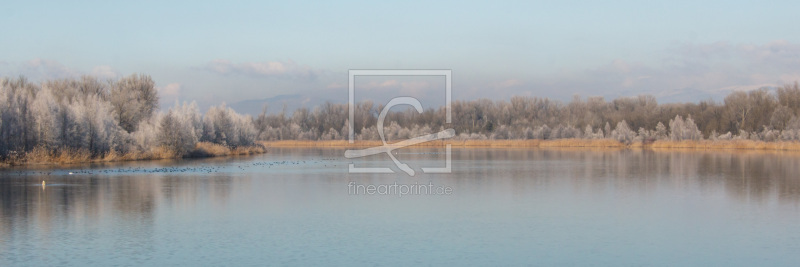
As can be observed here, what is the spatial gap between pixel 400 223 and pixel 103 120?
25796mm

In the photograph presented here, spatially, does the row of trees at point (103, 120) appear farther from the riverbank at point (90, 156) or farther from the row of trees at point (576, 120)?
the row of trees at point (576, 120)

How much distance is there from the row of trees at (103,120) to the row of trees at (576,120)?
Answer: 34.7 metres

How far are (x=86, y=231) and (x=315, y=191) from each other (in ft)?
27.0

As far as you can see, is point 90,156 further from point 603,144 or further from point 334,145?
point 334,145

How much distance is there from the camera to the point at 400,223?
44.3ft

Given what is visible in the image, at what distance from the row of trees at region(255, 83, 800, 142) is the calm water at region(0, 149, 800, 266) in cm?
4643

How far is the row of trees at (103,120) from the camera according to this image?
31.4 metres

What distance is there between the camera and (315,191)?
19922 millimetres

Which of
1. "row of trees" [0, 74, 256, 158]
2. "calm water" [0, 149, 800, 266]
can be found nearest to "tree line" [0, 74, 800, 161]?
"row of trees" [0, 74, 256, 158]

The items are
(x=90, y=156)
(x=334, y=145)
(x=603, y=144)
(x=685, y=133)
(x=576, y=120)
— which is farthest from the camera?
(x=576, y=120)

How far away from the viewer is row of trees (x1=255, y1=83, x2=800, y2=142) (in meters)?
71.0

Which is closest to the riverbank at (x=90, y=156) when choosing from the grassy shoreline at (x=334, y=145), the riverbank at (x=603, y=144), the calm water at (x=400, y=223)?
the grassy shoreline at (x=334, y=145)

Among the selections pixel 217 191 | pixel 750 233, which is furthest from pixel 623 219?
pixel 217 191

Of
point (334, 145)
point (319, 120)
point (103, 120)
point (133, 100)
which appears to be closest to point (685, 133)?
point (334, 145)
